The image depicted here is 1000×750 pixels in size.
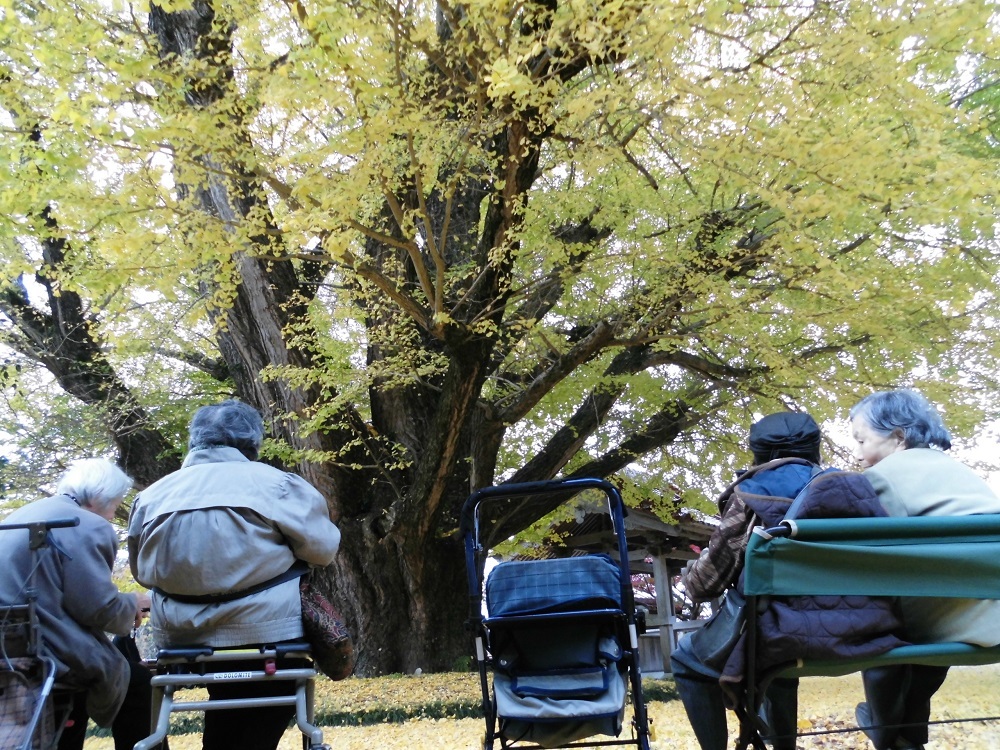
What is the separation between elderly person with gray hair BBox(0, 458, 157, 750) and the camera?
2.63 meters

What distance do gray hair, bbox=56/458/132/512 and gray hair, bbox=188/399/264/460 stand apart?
0.48 meters

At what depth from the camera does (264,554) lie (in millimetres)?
2430

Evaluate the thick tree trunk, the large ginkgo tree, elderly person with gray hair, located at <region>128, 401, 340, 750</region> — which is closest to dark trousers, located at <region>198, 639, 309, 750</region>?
elderly person with gray hair, located at <region>128, 401, 340, 750</region>

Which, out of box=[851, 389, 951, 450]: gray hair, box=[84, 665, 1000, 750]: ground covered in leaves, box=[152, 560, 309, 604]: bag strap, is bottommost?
box=[84, 665, 1000, 750]: ground covered in leaves

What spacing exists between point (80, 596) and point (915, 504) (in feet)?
8.86

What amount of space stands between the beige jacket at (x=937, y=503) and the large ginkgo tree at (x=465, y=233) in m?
2.51

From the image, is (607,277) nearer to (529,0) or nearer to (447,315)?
(447,315)

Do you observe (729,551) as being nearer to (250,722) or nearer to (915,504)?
(915,504)

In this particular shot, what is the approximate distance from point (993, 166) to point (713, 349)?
3.61m

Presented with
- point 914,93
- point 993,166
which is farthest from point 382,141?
point 993,166

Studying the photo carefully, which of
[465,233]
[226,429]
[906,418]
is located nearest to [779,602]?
[906,418]

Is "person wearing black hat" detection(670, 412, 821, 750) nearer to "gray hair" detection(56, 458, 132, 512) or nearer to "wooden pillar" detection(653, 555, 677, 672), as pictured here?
"gray hair" detection(56, 458, 132, 512)

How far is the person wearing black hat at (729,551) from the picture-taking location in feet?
8.18

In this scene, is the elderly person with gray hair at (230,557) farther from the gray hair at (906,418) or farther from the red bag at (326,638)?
the gray hair at (906,418)
